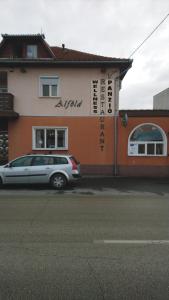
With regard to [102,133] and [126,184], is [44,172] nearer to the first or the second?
[126,184]

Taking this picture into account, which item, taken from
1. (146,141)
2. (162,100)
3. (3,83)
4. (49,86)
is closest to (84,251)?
(146,141)

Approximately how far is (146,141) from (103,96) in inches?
141

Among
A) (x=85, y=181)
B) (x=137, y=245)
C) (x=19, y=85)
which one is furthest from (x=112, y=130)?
(x=137, y=245)

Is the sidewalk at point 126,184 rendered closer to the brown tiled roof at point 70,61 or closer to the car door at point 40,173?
the car door at point 40,173

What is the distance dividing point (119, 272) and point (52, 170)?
1043 centimetres

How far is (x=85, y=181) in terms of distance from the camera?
57.5ft

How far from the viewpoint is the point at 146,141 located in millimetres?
20125

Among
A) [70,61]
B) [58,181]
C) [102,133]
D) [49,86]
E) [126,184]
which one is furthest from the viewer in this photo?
[49,86]

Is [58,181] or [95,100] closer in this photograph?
[58,181]

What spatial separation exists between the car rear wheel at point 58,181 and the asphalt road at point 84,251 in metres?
4.05

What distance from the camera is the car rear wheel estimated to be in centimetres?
1484

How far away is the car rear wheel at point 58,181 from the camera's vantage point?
584 inches

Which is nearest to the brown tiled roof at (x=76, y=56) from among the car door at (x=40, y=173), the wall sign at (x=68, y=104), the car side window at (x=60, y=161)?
the wall sign at (x=68, y=104)

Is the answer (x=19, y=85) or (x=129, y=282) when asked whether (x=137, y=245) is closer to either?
(x=129, y=282)
